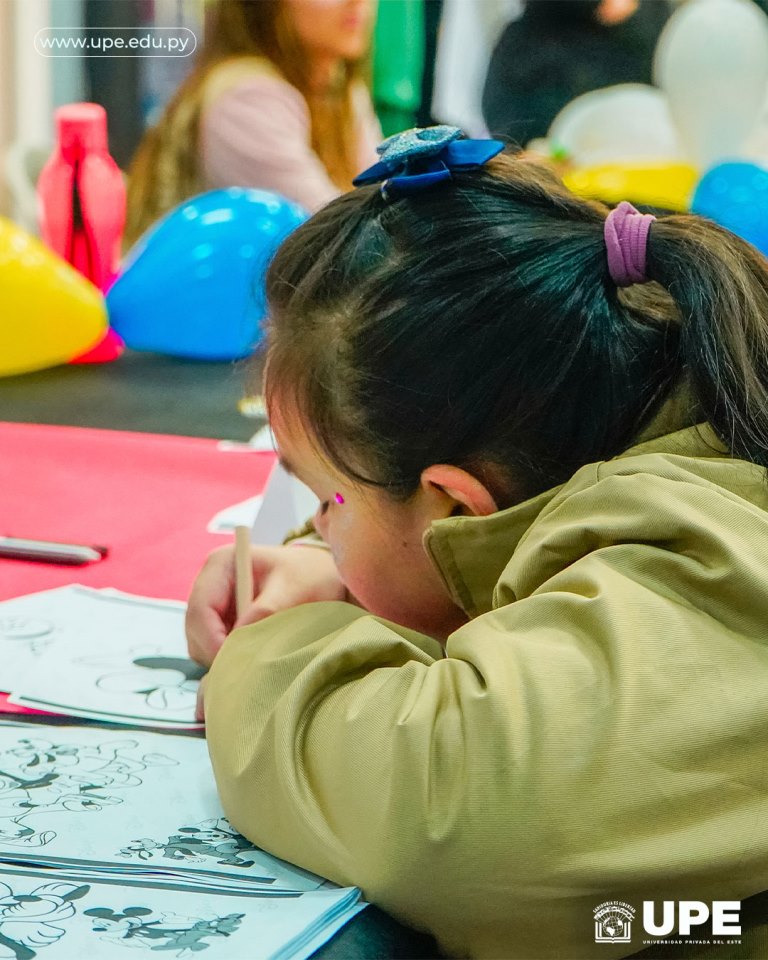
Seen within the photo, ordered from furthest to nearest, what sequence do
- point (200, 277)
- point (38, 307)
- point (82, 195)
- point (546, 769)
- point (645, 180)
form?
1. point (645, 180)
2. point (82, 195)
3. point (200, 277)
4. point (38, 307)
5. point (546, 769)

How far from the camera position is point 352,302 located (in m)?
0.55

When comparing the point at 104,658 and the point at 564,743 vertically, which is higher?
→ the point at 564,743

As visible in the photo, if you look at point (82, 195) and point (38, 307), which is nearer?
point (38, 307)

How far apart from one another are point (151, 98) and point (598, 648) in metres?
1.54

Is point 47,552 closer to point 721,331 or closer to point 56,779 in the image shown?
point 56,779

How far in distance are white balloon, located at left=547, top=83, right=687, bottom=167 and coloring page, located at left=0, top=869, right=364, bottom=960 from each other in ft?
5.68

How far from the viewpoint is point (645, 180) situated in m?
1.78

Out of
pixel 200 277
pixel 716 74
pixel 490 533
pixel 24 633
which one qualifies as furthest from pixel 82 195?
pixel 490 533

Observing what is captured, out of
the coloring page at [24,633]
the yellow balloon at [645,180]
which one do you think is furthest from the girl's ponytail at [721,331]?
the yellow balloon at [645,180]

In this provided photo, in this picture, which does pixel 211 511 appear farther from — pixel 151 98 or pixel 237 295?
pixel 151 98

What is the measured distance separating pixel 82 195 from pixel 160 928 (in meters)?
1.25

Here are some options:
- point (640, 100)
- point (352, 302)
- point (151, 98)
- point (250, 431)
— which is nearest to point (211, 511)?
point (250, 431)

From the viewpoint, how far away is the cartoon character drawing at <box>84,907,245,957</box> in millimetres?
412

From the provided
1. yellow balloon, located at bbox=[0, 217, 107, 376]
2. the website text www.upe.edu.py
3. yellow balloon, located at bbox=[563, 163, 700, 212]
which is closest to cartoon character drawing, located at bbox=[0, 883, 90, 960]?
yellow balloon, located at bbox=[0, 217, 107, 376]
